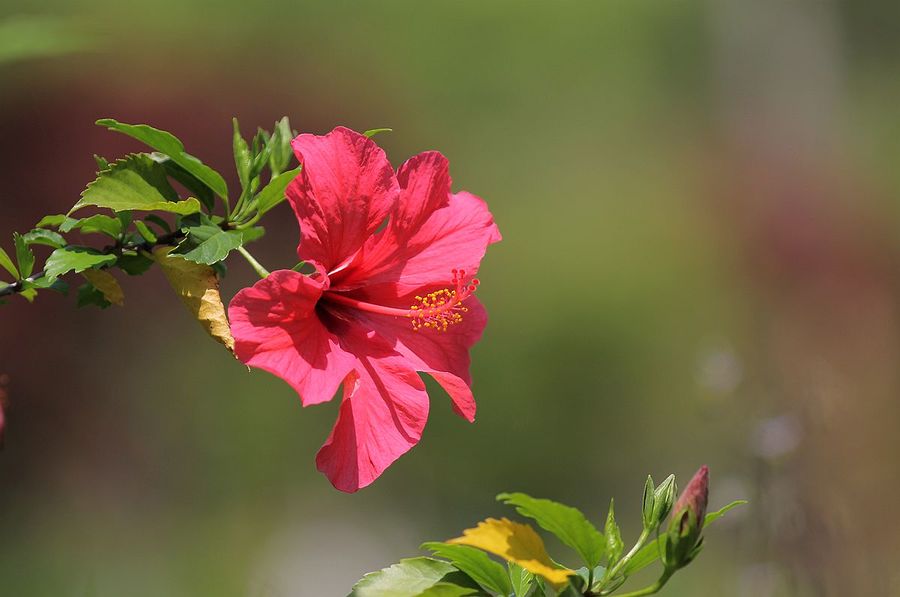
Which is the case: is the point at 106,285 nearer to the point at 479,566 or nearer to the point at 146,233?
the point at 146,233

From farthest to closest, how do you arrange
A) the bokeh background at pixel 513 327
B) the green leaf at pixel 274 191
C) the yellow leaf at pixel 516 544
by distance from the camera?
the bokeh background at pixel 513 327
the green leaf at pixel 274 191
the yellow leaf at pixel 516 544

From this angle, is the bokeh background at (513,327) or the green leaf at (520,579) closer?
the green leaf at (520,579)

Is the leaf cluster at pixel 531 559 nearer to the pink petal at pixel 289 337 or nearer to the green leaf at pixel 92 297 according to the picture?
the pink petal at pixel 289 337

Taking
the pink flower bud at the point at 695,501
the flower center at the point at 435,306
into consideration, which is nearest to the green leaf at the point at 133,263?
the flower center at the point at 435,306

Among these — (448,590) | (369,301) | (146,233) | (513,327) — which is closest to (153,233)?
(146,233)

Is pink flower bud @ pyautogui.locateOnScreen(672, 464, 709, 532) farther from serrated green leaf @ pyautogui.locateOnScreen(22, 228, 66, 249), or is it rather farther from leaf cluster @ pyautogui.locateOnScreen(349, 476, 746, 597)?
serrated green leaf @ pyautogui.locateOnScreen(22, 228, 66, 249)

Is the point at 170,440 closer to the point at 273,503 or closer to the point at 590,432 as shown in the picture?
the point at 273,503

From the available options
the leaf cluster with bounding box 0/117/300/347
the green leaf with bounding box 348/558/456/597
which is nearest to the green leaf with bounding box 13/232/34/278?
the leaf cluster with bounding box 0/117/300/347
